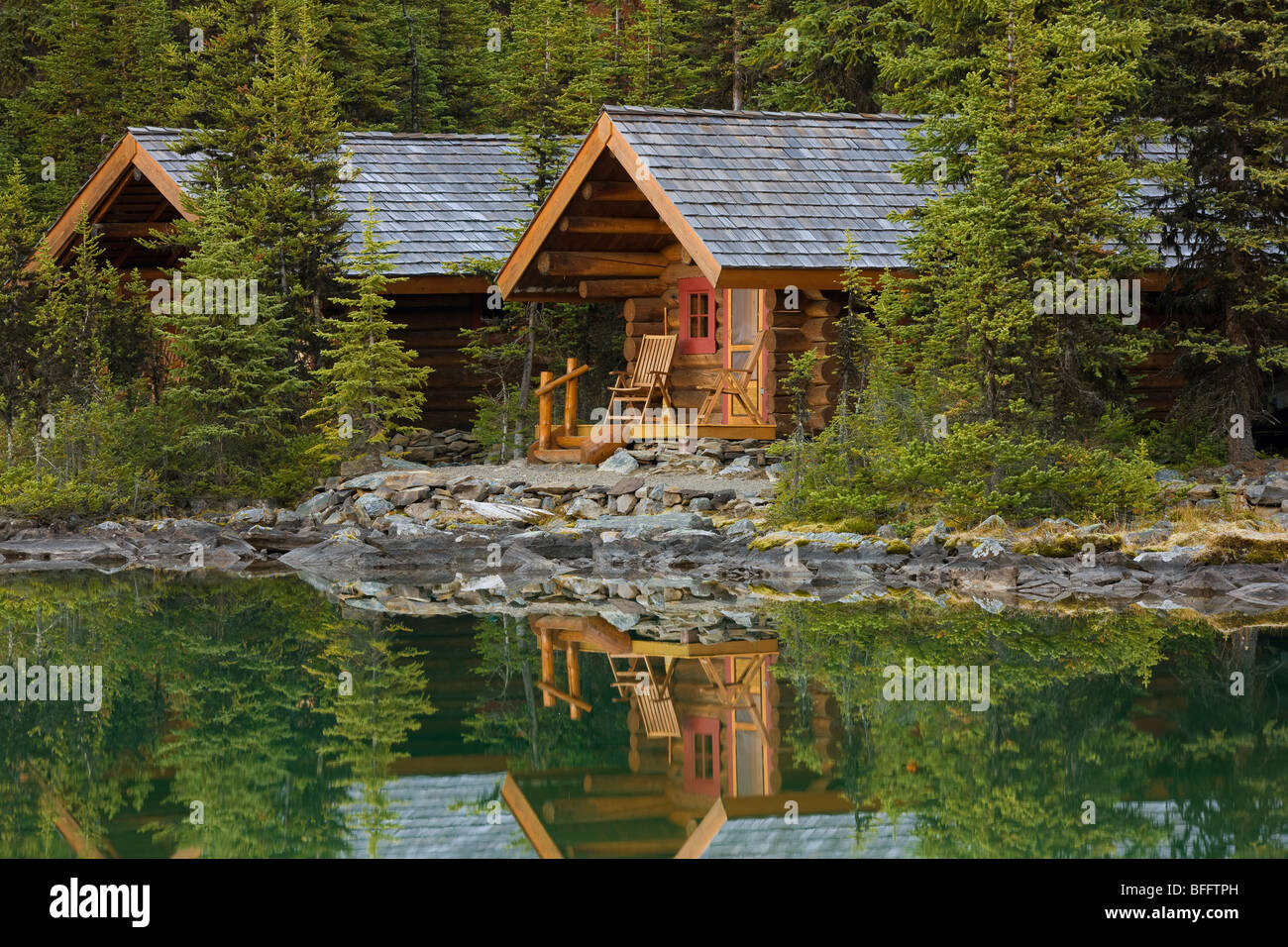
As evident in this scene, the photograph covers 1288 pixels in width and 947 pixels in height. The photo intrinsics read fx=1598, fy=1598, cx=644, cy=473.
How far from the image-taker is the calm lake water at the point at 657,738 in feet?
22.9

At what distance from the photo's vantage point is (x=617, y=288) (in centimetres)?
2431

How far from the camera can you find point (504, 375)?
2698 centimetres

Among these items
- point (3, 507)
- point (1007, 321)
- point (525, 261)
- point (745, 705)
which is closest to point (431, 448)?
point (525, 261)

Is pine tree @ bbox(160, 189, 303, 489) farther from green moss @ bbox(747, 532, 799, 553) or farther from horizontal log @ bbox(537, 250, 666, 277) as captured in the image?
green moss @ bbox(747, 532, 799, 553)

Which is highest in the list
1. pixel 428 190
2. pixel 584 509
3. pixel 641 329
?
pixel 428 190

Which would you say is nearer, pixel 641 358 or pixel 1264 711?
pixel 1264 711

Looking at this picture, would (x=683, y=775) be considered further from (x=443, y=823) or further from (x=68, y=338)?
(x=68, y=338)

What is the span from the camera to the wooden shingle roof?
25.3m

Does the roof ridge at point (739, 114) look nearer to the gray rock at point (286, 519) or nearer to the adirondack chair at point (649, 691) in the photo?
the gray rock at point (286, 519)

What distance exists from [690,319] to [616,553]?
22.3ft

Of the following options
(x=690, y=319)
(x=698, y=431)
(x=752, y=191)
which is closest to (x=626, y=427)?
(x=698, y=431)

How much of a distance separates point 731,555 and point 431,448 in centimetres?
896

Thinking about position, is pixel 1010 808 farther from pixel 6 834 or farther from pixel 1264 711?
pixel 6 834

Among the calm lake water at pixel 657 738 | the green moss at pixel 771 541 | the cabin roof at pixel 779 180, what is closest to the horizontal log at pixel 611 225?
the cabin roof at pixel 779 180
